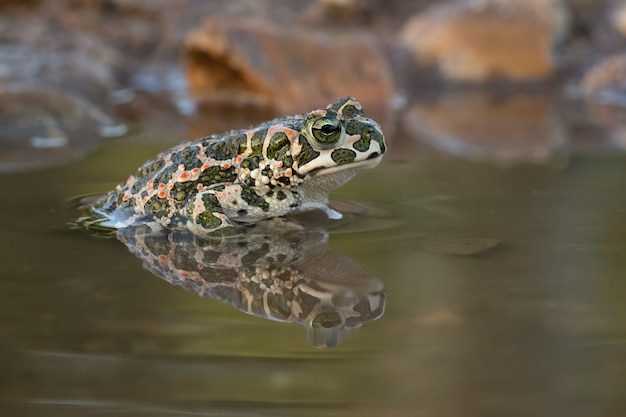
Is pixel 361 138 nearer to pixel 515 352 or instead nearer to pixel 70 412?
pixel 515 352

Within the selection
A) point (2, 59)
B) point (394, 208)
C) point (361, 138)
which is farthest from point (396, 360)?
point (2, 59)

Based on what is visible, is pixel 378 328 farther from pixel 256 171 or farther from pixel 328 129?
pixel 256 171

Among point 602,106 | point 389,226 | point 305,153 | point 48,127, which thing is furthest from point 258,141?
point 602,106

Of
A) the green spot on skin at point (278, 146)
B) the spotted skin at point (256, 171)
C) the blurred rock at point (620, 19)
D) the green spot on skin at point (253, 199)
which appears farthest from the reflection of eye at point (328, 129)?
the blurred rock at point (620, 19)

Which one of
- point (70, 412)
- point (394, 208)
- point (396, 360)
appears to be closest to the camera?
point (70, 412)

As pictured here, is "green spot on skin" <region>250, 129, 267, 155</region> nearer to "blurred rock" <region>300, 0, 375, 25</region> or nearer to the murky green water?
the murky green water

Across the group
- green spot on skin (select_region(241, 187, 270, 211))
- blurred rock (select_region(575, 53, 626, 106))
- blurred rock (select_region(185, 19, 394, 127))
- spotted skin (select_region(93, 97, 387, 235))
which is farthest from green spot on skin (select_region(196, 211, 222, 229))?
blurred rock (select_region(575, 53, 626, 106))
